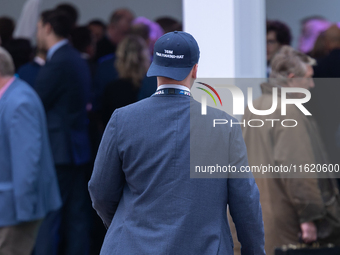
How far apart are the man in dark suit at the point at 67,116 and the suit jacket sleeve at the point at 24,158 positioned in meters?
0.65

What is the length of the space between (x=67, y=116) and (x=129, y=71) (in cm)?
61

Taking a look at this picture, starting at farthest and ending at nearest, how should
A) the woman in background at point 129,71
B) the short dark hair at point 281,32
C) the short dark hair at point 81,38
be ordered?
the short dark hair at point 81,38
the short dark hair at point 281,32
the woman in background at point 129,71

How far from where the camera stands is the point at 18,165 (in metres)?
2.76

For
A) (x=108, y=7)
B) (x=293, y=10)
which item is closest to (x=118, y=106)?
(x=293, y=10)

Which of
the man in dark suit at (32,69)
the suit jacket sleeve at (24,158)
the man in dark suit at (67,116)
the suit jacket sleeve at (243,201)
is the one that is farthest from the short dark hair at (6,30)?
the suit jacket sleeve at (243,201)

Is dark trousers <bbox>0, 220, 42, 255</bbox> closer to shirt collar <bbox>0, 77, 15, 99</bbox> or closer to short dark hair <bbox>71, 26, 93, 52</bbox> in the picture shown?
shirt collar <bbox>0, 77, 15, 99</bbox>

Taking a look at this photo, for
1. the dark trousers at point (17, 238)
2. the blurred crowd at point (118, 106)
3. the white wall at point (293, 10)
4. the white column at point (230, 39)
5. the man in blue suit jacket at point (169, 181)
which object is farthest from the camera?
the white wall at point (293, 10)

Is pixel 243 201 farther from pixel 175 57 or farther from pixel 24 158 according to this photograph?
pixel 24 158

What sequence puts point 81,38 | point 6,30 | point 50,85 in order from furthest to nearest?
point 6,30 → point 81,38 → point 50,85

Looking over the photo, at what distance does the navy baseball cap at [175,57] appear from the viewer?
1.76 meters

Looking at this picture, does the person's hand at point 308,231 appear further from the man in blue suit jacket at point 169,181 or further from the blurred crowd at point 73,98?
the blurred crowd at point 73,98

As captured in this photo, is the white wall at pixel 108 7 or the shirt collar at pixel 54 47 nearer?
the shirt collar at pixel 54 47

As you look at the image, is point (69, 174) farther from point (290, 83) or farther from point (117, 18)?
point (117, 18)

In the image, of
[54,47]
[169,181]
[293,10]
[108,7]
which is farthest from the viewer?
[108,7]
